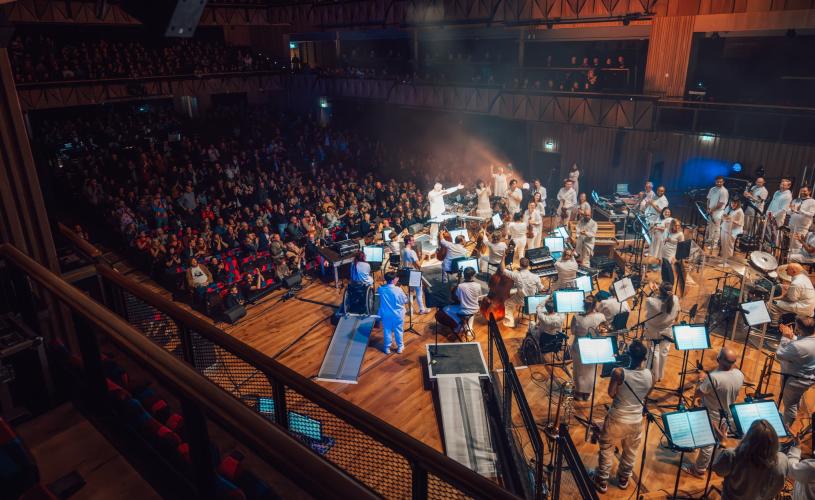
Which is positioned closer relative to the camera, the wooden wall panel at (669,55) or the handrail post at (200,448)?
the handrail post at (200,448)

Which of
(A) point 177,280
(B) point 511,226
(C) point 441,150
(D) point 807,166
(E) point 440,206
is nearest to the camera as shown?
(A) point 177,280

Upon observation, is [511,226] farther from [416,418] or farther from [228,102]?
[228,102]

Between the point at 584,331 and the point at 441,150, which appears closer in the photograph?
the point at 584,331

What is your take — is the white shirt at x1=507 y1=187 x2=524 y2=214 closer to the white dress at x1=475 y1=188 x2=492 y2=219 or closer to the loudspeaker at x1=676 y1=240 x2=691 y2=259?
the white dress at x1=475 y1=188 x2=492 y2=219

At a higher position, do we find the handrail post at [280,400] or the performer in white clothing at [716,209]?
the handrail post at [280,400]

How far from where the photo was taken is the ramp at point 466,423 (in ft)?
21.7

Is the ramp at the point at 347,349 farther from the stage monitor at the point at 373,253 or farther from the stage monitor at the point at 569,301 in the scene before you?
the stage monitor at the point at 569,301

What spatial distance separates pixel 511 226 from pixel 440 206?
9.74 ft

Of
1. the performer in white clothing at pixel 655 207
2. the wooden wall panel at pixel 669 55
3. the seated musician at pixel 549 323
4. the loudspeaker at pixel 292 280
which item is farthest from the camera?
the wooden wall panel at pixel 669 55

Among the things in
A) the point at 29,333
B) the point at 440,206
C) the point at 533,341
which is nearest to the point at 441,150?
the point at 440,206

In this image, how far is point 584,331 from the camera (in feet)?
24.2

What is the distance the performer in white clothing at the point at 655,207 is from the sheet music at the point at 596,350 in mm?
7439

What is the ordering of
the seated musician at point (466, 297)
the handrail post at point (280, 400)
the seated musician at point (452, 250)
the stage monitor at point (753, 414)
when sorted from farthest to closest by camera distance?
the seated musician at point (452, 250)
the seated musician at point (466, 297)
the stage monitor at point (753, 414)
the handrail post at point (280, 400)

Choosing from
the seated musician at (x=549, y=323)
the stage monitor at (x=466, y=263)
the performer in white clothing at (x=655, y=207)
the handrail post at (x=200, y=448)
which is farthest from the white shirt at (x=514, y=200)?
the handrail post at (x=200, y=448)
